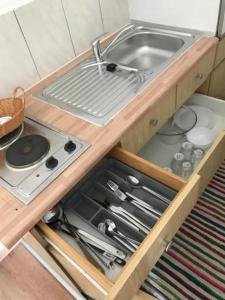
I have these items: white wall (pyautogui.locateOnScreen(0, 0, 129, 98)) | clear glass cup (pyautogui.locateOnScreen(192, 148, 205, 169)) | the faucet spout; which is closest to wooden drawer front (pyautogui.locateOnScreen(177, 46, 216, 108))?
clear glass cup (pyautogui.locateOnScreen(192, 148, 205, 169))

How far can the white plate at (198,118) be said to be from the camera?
1.30 m

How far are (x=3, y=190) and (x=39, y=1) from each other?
0.75 m

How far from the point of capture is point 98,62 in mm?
1169

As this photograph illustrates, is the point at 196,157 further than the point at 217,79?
No

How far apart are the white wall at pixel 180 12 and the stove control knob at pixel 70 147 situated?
0.85 meters

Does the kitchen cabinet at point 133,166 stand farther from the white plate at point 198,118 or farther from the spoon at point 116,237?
the white plate at point 198,118

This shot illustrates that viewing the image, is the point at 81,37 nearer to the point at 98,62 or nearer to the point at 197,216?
the point at 98,62

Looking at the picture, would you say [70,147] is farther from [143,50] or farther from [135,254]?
[143,50]

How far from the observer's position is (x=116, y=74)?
1.11 metres

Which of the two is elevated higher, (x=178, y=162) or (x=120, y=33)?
(x=120, y=33)

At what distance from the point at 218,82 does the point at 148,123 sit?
0.71 meters

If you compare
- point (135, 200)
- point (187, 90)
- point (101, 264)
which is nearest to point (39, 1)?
point (187, 90)

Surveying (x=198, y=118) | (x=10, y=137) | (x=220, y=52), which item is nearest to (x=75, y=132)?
(x=10, y=137)

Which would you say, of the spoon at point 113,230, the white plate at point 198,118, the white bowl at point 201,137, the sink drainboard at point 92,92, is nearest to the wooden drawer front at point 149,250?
the spoon at point 113,230
